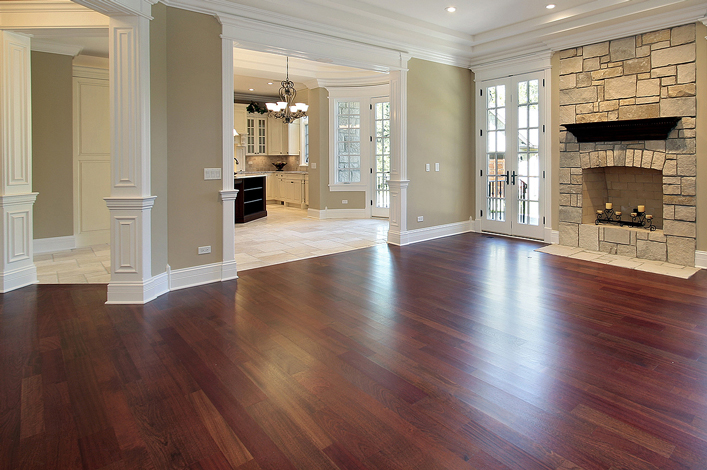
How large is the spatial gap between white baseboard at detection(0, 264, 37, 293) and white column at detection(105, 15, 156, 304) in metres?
1.33

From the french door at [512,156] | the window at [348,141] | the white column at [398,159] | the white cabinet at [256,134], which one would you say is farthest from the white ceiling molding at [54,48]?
the white cabinet at [256,134]

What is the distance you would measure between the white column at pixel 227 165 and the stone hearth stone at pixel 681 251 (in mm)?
5298

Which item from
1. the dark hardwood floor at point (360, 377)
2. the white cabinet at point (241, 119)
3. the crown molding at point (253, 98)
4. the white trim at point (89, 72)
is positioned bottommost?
the dark hardwood floor at point (360, 377)

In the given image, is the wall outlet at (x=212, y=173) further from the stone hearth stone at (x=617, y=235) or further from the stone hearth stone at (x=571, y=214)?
the stone hearth stone at (x=617, y=235)

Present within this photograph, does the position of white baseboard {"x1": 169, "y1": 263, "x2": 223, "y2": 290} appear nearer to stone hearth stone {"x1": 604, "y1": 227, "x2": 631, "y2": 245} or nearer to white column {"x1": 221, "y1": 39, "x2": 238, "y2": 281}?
white column {"x1": 221, "y1": 39, "x2": 238, "y2": 281}

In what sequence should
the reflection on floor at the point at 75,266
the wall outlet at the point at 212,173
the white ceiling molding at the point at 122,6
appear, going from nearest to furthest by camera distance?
the white ceiling molding at the point at 122,6 < the wall outlet at the point at 212,173 < the reflection on floor at the point at 75,266

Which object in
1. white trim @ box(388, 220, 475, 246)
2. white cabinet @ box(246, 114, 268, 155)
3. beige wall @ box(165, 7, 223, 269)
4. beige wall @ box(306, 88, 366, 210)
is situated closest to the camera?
beige wall @ box(165, 7, 223, 269)

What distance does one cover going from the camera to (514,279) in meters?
4.84

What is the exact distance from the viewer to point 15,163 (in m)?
4.70

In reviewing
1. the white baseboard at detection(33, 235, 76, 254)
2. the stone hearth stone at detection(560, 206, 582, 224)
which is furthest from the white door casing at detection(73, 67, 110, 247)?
the stone hearth stone at detection(560, 206, 582, 224)

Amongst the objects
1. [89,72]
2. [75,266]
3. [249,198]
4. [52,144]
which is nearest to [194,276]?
[75,266]

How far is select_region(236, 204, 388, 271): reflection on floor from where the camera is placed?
627 centimetres

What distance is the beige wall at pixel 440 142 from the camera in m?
7.11

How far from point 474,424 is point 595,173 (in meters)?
5.51
